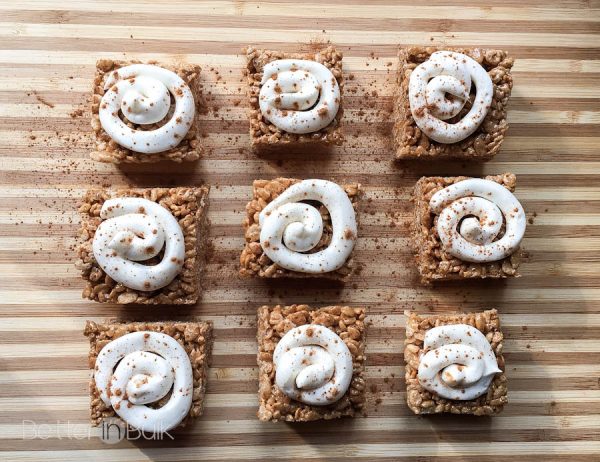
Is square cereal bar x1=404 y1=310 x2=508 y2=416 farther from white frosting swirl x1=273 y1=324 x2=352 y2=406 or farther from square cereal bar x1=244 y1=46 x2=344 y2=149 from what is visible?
square cereal bar x1=244 y1=46 x2=344 y2=149

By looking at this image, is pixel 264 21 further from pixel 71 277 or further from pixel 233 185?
pixel 71 277

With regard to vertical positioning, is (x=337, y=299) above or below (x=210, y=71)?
below

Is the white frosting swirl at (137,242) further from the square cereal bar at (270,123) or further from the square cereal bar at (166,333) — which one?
the square cereal bar at (270,123)

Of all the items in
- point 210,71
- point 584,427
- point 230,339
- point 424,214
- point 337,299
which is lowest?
point 584,427

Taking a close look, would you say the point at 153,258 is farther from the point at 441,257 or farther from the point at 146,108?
the point at 441,257

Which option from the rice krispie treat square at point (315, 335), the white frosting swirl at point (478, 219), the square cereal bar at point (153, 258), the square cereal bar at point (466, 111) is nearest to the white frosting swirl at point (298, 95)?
the square cereal bar at point (466, 111)

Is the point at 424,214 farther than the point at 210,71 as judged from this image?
No

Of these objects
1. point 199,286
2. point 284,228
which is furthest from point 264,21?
point 199,286
